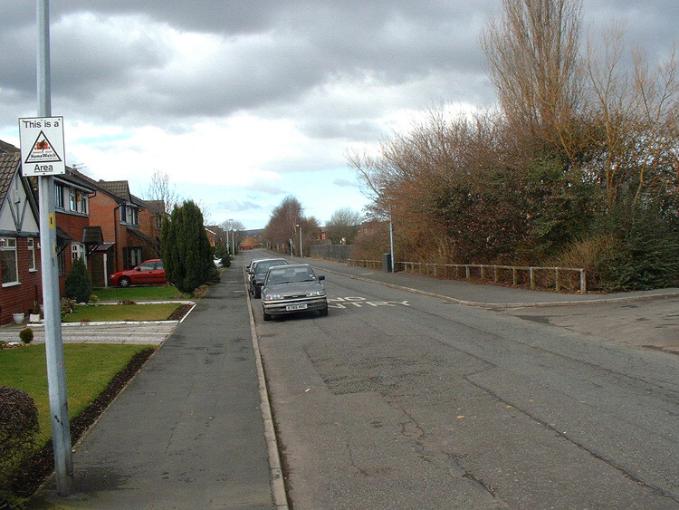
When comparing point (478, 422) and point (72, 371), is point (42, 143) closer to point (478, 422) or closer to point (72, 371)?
point (478, 422)

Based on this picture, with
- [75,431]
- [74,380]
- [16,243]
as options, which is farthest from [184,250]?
[75,431]

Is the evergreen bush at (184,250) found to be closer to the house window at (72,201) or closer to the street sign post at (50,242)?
the house window at (72,201)

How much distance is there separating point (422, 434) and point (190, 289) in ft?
69.5

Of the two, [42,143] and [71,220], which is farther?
[71,220]

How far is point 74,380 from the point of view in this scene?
8.93m

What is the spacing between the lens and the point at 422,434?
6258 millimetres

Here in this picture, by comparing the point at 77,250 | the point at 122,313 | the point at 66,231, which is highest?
the point at 66,231

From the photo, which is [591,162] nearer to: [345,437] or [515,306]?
[515,306]

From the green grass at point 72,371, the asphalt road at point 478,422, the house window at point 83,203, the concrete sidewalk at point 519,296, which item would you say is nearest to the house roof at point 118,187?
the house window at point 83,203

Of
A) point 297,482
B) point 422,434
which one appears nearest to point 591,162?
point 422,434

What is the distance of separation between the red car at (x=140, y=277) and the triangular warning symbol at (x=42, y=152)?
30.7 m

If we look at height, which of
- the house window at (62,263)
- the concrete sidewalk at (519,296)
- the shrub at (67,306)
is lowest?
the concrete sidewalk at (519,296)

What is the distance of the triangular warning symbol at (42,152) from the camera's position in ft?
16.0

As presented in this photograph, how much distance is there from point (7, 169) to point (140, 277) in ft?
60.2
